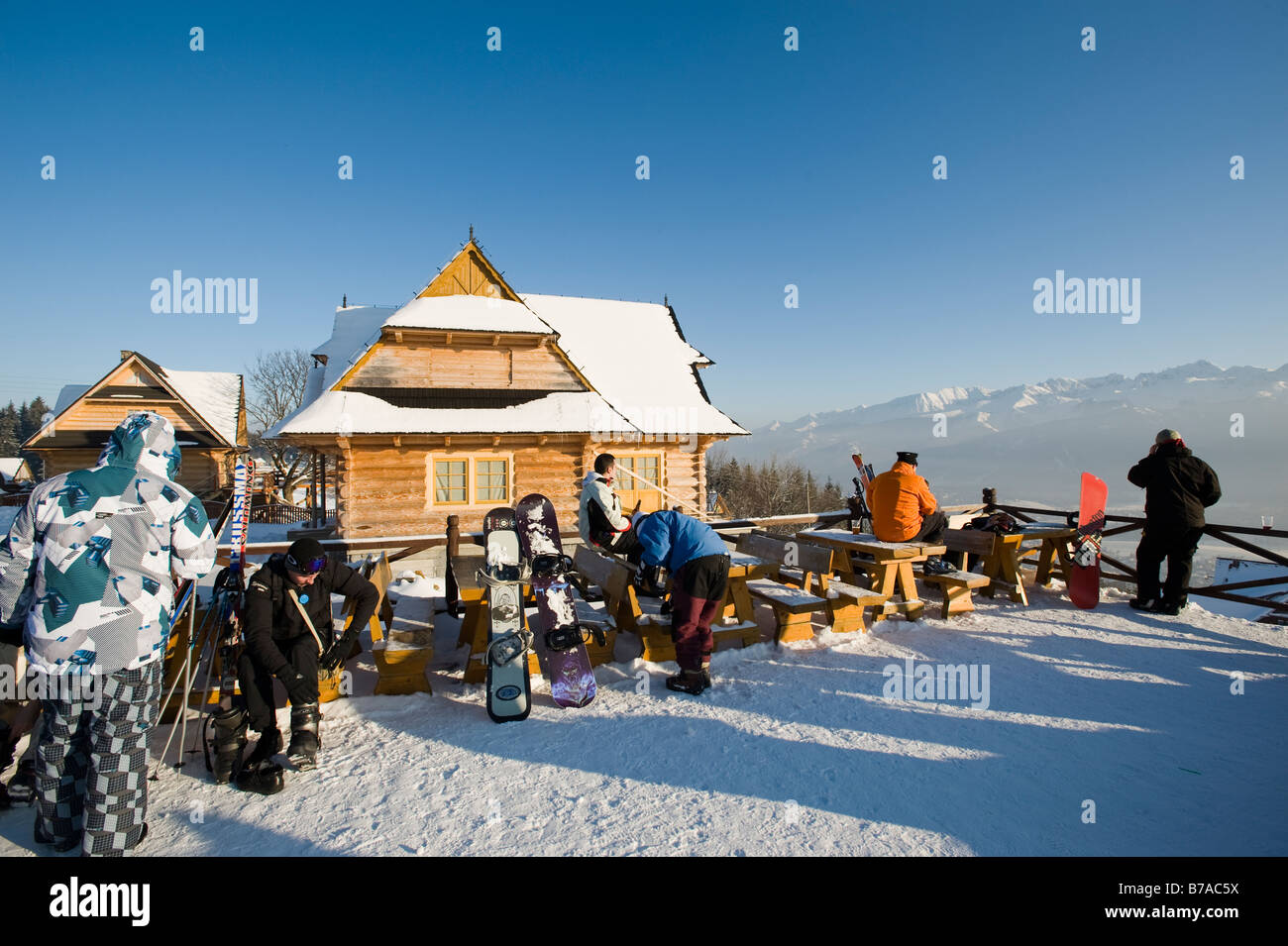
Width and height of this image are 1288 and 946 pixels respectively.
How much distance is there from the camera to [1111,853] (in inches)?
103

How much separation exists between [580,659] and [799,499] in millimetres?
71807

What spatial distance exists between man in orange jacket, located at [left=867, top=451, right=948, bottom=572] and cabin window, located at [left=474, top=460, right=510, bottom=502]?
26.8ft

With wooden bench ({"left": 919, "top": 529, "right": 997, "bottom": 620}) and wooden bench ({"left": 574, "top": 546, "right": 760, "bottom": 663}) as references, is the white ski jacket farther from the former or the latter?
wooden bench ({"left": 919, "top": 529, "right": 997, "bottom": 620})

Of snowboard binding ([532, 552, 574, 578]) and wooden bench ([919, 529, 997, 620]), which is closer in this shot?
snowboard binding ([532, 552, 574, 578])

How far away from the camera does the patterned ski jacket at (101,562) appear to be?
2658mm

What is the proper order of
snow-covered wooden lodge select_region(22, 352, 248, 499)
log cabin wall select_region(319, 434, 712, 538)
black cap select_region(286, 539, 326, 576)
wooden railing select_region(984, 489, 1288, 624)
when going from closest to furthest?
black cap select_region(286, 539, 326, 576), wooden railing select_region(984, 489, 1288, 624), log cabin wall select_region(319, 434, 712, 538), snow-covered wooden lodge select_region(22, 352, 248, 499)

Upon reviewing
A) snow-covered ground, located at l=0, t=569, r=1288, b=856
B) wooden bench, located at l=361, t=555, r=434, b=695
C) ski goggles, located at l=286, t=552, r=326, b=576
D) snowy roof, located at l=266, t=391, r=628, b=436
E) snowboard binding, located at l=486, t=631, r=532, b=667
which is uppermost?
snowy roof, located at l=266, t=391, r=628, b=436

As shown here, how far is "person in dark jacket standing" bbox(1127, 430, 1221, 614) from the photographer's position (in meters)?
6.36

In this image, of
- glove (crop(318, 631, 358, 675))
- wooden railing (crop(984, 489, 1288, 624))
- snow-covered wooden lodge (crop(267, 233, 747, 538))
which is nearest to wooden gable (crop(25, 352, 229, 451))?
snow-covered wooden lodge (crop(267, 233, 747, 538))

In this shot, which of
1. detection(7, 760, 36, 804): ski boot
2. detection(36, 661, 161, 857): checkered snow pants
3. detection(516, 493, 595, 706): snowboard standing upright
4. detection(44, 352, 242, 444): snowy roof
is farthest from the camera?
detection(44, 352, 242, 444): snowy roof

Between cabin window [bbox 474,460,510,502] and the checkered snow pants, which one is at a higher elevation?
cabin window [bbox 474,460,510,502]

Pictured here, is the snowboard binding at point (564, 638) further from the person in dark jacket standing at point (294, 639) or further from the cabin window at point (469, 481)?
the cabin window at point (469, 481)

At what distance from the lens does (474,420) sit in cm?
1205

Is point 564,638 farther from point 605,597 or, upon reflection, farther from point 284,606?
point 284,606
